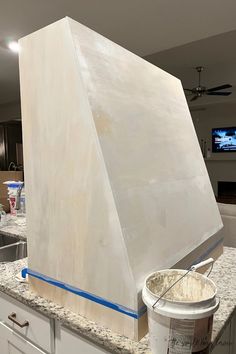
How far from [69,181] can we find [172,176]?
1.57 ft

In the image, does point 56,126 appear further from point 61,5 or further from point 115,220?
point 61,5

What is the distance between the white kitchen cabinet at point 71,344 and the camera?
0.86 metres

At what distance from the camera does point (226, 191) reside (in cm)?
709

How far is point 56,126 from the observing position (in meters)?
0.98

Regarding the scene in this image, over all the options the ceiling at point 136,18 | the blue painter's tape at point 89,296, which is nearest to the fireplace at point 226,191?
the ceiling at point 136,18

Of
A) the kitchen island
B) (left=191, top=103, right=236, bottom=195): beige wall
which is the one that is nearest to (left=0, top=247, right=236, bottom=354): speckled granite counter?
the kitchen island

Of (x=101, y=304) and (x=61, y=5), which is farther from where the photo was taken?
(x=61, y=5)

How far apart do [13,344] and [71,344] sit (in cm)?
34

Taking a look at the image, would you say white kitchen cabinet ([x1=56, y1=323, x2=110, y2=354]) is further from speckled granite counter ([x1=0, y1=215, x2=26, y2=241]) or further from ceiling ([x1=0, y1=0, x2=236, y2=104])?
ceiling ([x1=0, y1=0, x2=236, y2=104])

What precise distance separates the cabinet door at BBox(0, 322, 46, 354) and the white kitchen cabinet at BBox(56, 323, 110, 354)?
0.11m

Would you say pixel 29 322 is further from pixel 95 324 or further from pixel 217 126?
pixel 217 126

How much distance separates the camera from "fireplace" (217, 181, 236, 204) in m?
6.83

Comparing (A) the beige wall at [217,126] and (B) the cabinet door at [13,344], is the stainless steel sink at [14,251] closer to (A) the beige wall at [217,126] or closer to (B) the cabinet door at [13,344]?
(B) the cabinet door at [13,344]

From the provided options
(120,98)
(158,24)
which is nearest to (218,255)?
(120,98)
